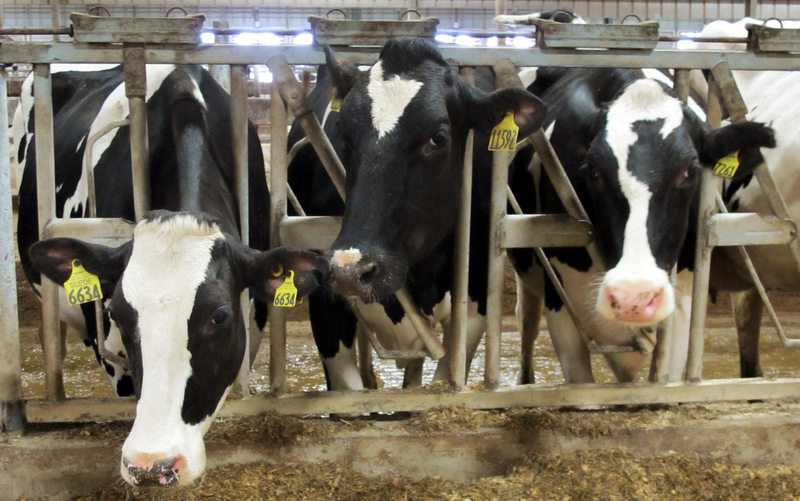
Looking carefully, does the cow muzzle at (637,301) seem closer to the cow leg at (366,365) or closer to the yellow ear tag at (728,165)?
the yellow ear tag at (728,165)

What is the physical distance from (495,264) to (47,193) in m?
1.83

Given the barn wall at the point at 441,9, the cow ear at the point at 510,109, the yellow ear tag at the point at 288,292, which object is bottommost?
the yellow ear tag at the point at 288,292

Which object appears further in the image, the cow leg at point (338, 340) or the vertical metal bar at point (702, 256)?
the cow leg at point (338, 340)

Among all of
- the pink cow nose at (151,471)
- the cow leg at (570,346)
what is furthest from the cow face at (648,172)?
the pink cow nose at (151,471)

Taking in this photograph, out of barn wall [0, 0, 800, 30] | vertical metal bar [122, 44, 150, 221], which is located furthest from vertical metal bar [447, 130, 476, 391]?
barn wall [0, 0, 800, 30]

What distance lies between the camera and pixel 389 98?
3.02 metres

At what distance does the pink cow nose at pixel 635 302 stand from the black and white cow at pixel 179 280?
1.07 m

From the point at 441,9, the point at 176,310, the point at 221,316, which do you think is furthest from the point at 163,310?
the point at 441,9

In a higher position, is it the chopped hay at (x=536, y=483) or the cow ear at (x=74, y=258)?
the cow ear at (x=74, y=258)

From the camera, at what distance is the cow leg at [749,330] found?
5125mm

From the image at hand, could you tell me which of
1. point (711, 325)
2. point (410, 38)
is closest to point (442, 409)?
point (410, 38)

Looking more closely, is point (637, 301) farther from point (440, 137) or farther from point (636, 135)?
point (440, 137)

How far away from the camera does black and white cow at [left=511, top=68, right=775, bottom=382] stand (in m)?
2.86

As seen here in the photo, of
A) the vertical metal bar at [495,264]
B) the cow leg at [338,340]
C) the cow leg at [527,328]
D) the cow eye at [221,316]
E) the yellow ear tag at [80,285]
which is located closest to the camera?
the cow eye at [221,316]
